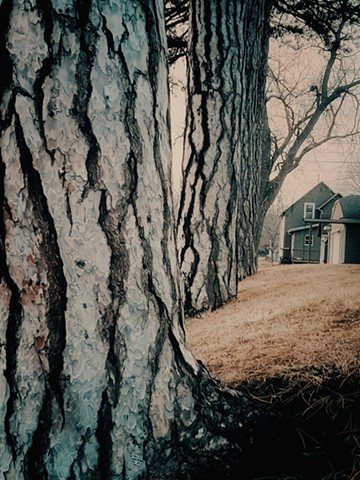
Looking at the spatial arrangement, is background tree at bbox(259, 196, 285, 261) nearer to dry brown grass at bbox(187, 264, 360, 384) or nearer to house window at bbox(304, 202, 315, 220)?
house window at bbox(304, 202, 315, 220)

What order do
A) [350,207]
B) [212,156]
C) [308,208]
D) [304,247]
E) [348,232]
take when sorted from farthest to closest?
[308,208], [304,247], [350,207], [348,232], [212,156]

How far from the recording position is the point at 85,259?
100cm

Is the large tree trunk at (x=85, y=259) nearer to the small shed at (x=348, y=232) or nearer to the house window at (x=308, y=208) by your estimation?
the small shed at (x=348, y=232)

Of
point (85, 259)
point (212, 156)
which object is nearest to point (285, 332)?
point (85, 259)

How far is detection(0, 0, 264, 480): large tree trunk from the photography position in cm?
95

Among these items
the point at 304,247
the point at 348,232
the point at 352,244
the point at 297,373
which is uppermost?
the point at 348,232

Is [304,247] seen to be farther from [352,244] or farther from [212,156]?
[212,156]

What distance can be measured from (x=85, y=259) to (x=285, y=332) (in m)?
1.30

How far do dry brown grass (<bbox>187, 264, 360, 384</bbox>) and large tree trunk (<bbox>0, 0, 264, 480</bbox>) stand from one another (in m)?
0.50

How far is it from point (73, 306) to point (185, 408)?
522mm

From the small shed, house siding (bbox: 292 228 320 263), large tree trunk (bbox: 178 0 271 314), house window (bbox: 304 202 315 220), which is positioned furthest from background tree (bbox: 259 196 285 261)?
large tree trunk (bbox: 178 0 271 314)

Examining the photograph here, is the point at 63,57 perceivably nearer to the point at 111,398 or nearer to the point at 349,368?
the point at 111,398

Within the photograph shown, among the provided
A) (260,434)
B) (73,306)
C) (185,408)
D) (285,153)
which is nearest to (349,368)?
(260,434)

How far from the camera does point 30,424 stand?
0.96m
